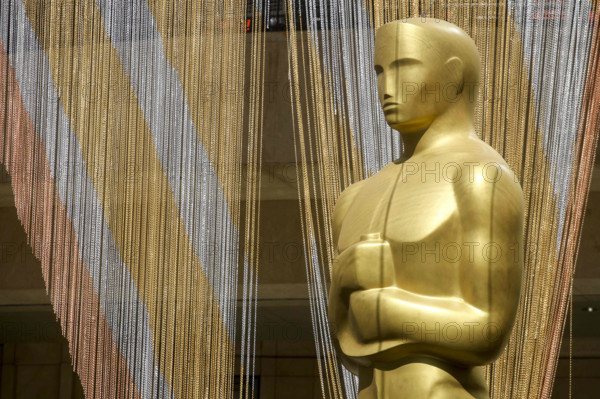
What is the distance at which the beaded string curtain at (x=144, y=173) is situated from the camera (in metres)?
7.40

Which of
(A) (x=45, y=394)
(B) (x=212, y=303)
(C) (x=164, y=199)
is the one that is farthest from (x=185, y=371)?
(A) (x=45, y=394)

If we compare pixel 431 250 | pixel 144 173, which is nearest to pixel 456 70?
pixel 431 250

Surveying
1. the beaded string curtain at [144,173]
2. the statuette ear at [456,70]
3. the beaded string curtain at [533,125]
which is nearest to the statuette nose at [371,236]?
the statuette ear at [456,70]

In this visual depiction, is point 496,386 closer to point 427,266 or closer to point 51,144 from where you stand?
point 427,266

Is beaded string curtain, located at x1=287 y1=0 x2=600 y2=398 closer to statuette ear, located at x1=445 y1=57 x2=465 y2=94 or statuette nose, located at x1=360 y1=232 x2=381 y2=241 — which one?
statuette ear, located at x1=445 y1=57 x2=465 y2=94

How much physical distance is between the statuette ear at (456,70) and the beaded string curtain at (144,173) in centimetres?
389

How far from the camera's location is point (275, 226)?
1001 cm

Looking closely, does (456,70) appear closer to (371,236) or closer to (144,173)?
(371,236)

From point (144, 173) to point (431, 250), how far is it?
184 inches

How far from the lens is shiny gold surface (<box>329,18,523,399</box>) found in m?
3.21

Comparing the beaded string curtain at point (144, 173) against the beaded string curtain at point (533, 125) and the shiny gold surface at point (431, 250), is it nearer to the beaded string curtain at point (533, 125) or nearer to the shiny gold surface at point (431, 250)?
the beaded string curtain at point (533, 125)

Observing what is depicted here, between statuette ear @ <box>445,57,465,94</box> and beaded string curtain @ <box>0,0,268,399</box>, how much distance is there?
389 centimetres

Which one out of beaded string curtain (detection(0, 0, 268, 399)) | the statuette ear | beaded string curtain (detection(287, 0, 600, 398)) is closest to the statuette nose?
the statuette ear

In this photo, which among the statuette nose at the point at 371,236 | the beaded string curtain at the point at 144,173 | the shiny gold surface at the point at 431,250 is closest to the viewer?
the shiny gold surface at the point at 431,250
